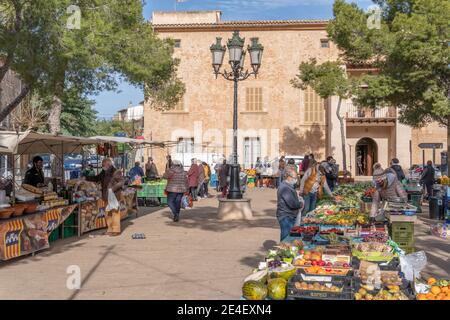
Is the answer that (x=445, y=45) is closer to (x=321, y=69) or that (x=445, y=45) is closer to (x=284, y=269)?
(x=321, y=69)

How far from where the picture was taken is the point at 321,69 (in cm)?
3080

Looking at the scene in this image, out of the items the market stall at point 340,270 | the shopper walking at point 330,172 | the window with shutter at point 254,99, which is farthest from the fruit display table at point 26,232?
the window with shutter at point 254,99

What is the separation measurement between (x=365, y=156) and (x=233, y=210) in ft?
84.7

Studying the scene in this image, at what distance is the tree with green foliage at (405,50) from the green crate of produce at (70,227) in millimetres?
12064

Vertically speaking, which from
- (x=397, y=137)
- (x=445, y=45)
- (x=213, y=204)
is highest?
(x=445, y=45)

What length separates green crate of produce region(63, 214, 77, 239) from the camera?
12.6 metres

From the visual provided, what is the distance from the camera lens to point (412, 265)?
21.8 feet

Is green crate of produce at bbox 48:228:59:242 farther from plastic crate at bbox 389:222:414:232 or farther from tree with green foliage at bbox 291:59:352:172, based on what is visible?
tree with green foliage at bbox 291:59:352:172

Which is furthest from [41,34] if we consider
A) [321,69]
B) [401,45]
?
[321,69]

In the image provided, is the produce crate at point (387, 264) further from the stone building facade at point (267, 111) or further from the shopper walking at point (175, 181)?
the stone building facade at point (267, 111)

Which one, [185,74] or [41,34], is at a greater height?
[185,74]

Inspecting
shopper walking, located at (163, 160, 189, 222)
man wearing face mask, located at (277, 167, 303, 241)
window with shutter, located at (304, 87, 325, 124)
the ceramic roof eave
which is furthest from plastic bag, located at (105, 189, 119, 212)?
the ceramic roof eave

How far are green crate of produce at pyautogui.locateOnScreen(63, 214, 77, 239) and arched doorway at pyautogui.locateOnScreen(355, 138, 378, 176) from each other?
94.0 feet
